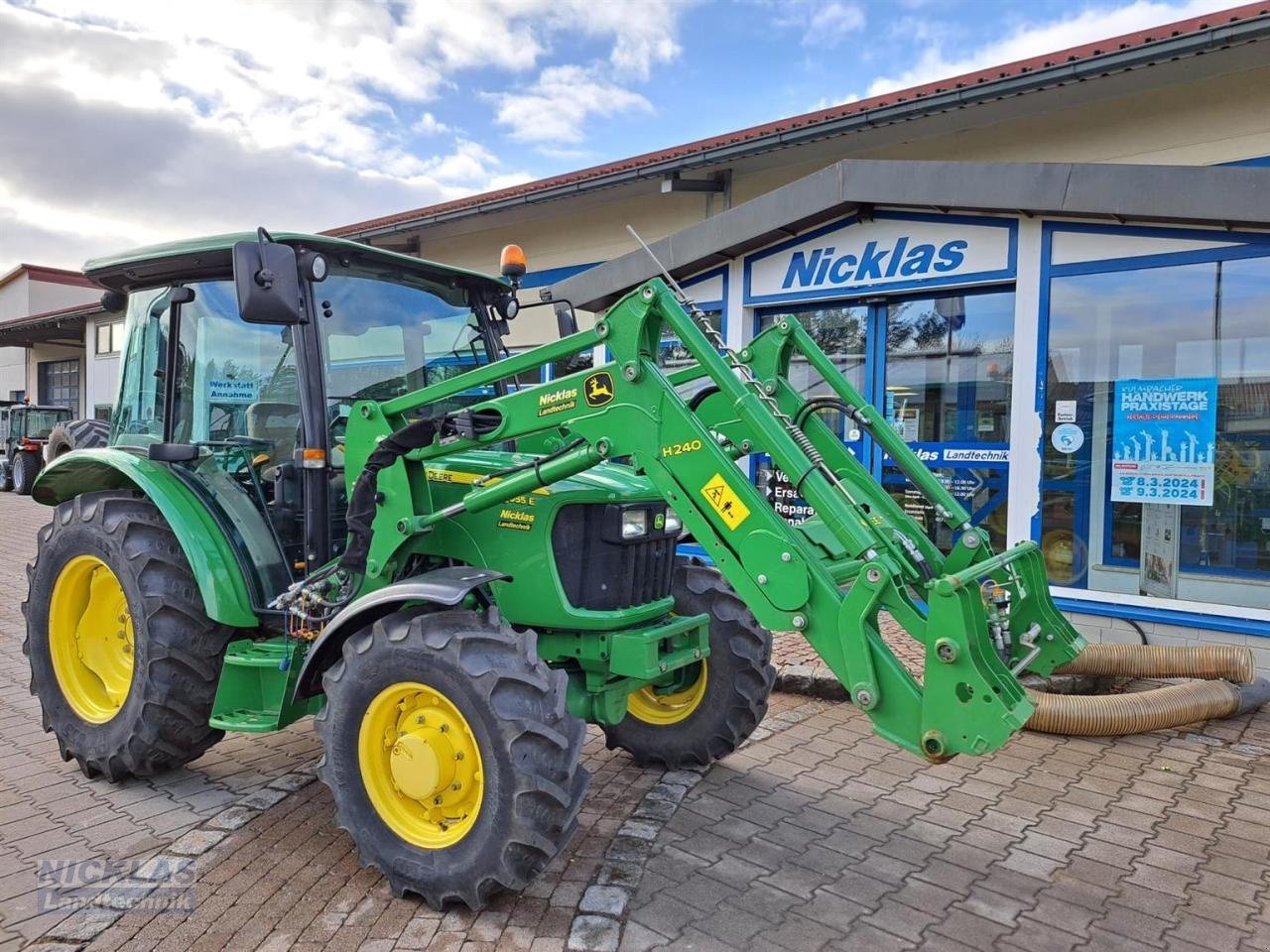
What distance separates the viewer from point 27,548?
1180 cm

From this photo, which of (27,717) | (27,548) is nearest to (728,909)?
(27,717)

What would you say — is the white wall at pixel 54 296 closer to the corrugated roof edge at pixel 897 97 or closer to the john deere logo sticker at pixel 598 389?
the corrugated roof edge at pixel 897 97

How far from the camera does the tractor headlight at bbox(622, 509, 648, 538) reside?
367 centimetres

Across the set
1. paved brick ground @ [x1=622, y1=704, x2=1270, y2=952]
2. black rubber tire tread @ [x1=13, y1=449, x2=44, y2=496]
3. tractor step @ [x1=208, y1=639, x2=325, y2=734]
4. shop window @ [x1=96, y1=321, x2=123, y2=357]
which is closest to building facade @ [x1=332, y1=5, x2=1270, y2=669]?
paved brick ground @ [x1=622, y1=704, x2=1270, y2=952]

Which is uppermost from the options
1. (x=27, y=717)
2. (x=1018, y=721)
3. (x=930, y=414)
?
(x=930, y=414)

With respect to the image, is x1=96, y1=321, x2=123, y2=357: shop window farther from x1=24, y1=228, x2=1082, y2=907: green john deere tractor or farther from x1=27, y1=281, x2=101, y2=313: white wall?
x1=24, y1=228, x2=1082, y2=907: green john deere tractor

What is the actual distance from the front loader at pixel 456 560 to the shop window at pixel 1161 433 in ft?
10.2

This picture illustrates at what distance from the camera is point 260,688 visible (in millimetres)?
3900

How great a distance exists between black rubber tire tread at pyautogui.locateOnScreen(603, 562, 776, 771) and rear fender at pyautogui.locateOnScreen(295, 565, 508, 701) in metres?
1.21

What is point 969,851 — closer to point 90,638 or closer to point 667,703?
point 667,703

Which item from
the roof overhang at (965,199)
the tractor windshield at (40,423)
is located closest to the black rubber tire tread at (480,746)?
the roof overhang at (965,199)

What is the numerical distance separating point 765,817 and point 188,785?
261 centimetres

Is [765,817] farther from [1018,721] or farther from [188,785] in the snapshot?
[188,785]

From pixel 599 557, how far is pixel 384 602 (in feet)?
2.92
